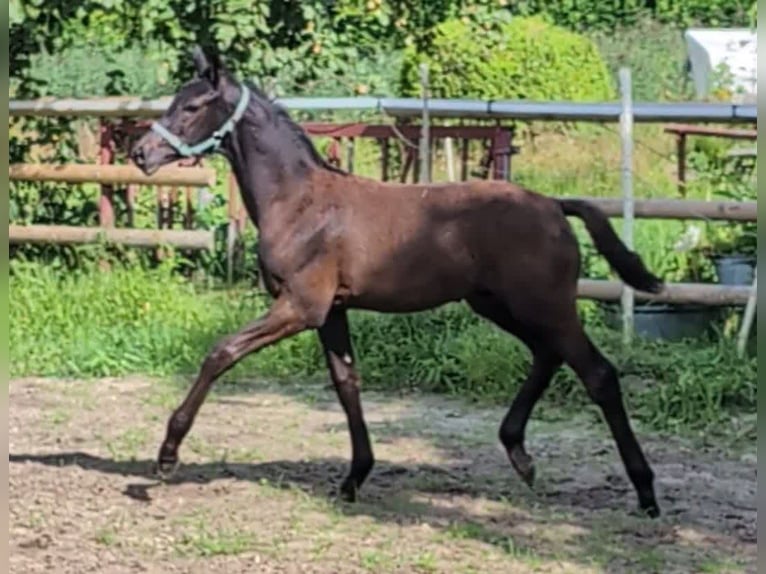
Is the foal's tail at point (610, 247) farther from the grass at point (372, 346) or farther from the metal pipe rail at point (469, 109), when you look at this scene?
the metal pipe rail at point (469, 109)

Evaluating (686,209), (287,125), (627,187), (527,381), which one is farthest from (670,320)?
(287,125)

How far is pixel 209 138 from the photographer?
6.62m

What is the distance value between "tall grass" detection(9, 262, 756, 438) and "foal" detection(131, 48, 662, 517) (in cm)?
193

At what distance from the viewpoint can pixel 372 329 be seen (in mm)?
9609

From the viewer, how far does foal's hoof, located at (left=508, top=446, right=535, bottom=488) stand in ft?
22.4

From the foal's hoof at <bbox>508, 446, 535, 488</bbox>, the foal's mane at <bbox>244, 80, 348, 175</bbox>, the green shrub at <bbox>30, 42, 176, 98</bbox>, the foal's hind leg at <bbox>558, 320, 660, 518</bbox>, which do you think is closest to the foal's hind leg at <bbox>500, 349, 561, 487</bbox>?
the foal's hoof at <bbox>508, 446, 535, 488</bbox>

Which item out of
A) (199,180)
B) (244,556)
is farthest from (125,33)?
(244,556)

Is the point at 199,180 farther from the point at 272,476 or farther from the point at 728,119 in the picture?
the point at 272,476

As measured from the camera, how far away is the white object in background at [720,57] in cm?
1717

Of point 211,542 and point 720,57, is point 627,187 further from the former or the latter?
point 720,57

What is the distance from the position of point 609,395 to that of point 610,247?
634 millimetres

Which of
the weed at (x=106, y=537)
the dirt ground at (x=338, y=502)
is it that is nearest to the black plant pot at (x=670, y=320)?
the dirt ground at (x=338, y=502)

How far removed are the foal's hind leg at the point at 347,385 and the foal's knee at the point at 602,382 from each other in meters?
1.02

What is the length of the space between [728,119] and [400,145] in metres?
3.33
